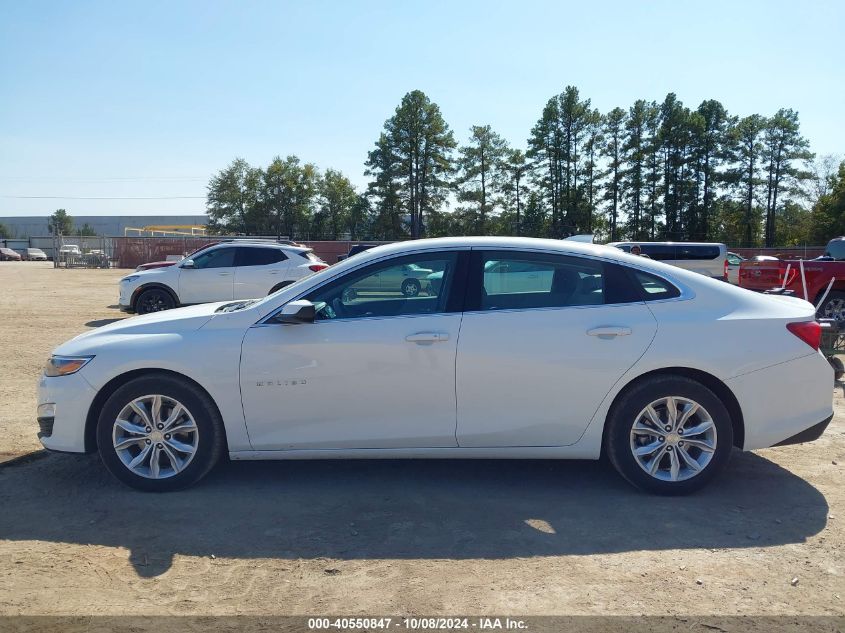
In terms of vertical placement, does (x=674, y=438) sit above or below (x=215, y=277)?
below

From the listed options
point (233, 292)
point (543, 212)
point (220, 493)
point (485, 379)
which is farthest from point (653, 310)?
point (543, 212)

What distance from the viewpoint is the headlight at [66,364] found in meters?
4.52

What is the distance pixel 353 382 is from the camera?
4387mm

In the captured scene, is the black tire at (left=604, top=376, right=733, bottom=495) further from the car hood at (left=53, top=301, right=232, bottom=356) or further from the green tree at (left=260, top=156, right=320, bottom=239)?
the green tree at (left=260, top=156, right=320, bottom=239)

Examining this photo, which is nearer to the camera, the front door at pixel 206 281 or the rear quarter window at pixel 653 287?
the rear quarter window at pixel 653 287

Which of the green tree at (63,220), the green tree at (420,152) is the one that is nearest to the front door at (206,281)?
the green tree at (420,152)

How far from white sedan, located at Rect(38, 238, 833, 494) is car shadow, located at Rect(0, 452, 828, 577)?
0.27 metres

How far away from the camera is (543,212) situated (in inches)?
2459

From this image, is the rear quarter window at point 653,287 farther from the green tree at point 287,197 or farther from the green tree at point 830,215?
the green tree at point 287,197

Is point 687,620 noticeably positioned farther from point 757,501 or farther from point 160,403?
point 160,403

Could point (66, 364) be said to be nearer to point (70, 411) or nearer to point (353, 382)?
point (70, 411)

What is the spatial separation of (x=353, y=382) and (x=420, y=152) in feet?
193

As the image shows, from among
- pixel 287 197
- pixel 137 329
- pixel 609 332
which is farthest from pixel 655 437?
pixel 287 197

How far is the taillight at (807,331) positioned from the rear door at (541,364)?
3.02 feet
